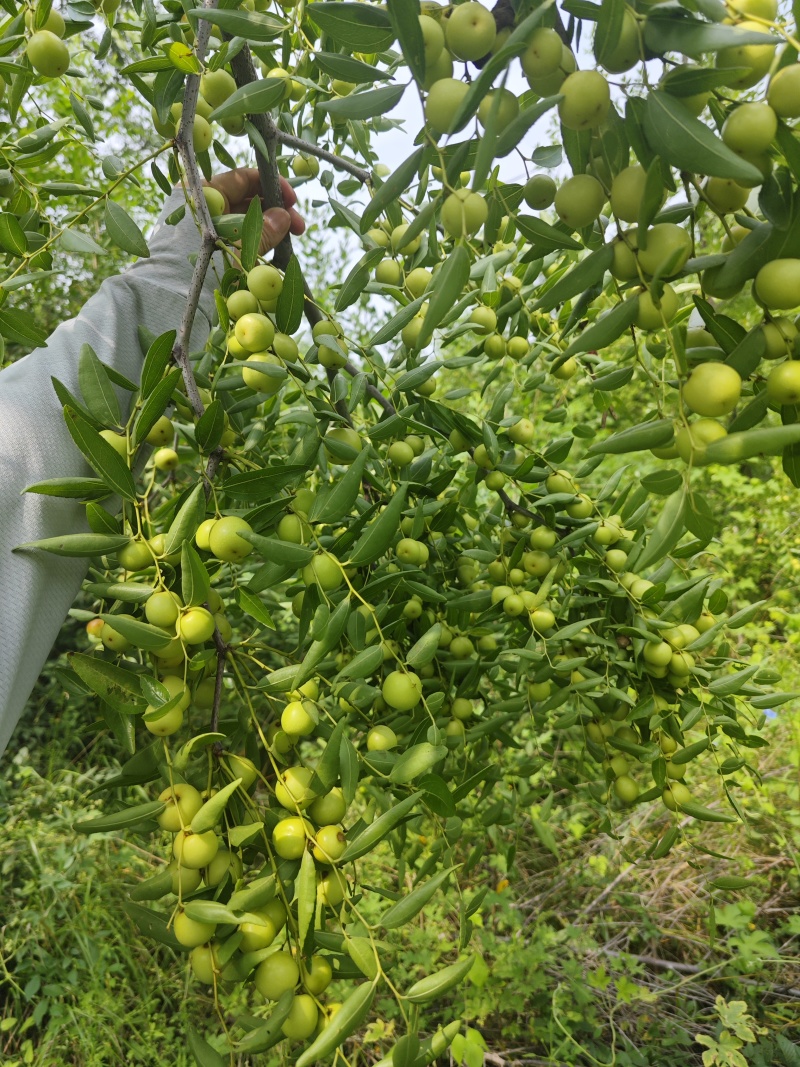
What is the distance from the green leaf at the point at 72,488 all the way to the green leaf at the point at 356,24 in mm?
383

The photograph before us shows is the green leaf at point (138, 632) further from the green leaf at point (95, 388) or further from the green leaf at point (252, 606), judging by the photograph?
the green leaf at point (95, 388)

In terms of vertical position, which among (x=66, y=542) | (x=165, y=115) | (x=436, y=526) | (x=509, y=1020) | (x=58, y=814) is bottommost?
(x=509, y=1020)

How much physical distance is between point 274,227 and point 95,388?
40cm

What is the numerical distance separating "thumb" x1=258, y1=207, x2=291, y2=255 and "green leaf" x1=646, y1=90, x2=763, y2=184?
622 millimetres

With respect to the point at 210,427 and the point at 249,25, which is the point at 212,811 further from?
the point at 249,25

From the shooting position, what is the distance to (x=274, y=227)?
878mm

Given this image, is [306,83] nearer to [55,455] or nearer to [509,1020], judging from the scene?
[55,455]

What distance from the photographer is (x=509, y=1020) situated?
1700mm

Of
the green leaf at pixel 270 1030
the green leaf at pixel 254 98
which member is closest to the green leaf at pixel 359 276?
the green leaf at pixel 254 98

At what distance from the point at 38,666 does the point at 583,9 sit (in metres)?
0.70

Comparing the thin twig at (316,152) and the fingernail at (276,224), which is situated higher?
the thin twig at (316,152)

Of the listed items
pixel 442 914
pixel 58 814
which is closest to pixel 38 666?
pixel 442 914

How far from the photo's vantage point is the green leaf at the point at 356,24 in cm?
41

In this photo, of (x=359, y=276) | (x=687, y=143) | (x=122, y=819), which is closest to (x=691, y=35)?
(x=687, y=143)
